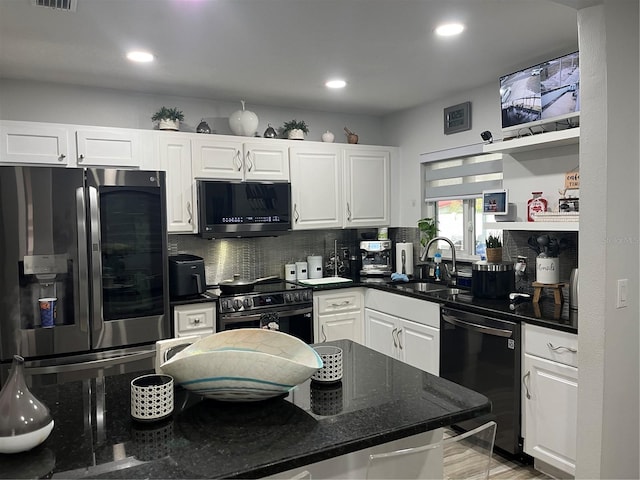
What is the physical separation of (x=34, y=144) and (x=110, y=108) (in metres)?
0.69

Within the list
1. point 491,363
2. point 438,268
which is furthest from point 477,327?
point 438,268

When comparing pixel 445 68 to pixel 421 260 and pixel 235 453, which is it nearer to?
pixel 421 260

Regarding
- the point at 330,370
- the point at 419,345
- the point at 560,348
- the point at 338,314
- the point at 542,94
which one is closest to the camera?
the point at 330,370

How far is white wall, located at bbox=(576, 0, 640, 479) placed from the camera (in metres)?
2.03

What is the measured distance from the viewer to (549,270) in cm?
311

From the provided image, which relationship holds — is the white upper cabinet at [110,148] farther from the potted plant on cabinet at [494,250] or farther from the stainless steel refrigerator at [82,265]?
the potted plant on cabinet at [494,250]

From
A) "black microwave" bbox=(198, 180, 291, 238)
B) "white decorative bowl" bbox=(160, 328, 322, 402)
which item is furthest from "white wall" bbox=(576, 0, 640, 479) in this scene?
"black microwave" bbox=(198, 180, 291, 238)

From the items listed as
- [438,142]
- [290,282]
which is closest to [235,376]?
[290,282]

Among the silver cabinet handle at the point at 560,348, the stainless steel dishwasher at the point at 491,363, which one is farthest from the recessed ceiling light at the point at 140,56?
the silver cabinet handle at the point at 560,348

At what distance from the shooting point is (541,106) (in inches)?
120

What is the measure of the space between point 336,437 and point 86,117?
3.40 metres

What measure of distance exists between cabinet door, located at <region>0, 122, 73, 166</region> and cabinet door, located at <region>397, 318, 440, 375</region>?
9.07 ft

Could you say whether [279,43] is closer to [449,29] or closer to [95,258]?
[449,29]

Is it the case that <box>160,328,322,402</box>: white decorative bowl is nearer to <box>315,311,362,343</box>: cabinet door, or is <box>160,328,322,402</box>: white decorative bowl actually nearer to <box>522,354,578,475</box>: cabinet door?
<box>522,354,578,475</box>: cabinet door
